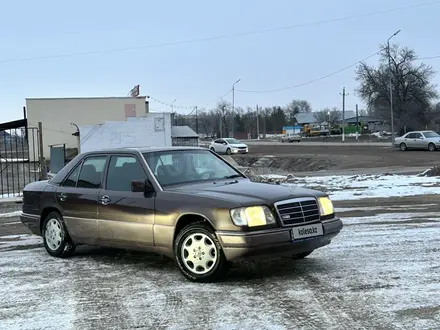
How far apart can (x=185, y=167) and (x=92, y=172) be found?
136cm

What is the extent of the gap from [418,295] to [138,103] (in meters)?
46.5

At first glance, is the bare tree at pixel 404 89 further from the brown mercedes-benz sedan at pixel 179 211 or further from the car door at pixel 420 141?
the brown mercedes-benz sedan at pixel 179 211

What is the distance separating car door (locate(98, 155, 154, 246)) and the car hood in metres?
0.45

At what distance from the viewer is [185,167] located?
6566 mm

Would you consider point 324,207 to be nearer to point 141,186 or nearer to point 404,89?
point 141,186

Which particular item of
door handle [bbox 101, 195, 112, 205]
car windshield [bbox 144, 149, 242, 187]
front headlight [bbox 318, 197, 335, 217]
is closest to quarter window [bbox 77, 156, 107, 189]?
door handle [bbox 101, 195, 112, 205]

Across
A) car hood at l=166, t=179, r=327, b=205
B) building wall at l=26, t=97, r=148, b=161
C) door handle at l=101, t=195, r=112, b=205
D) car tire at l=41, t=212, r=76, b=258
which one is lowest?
car tire at l=41, t=212, r=76, b=258

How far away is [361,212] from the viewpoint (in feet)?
36.3

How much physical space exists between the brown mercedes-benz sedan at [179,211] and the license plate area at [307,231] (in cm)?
1

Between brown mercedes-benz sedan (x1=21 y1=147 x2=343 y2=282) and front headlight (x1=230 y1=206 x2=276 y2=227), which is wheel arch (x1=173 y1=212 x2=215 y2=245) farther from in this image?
front headlight (x1=230 y1=206 x2=276 y2=227)

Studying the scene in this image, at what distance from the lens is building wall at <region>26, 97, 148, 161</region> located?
47.5 meters

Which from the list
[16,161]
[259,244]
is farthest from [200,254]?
[16,161]

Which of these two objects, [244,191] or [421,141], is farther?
[421,141]

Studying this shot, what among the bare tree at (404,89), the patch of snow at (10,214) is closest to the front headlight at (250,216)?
the patch of snow at (10,214)
